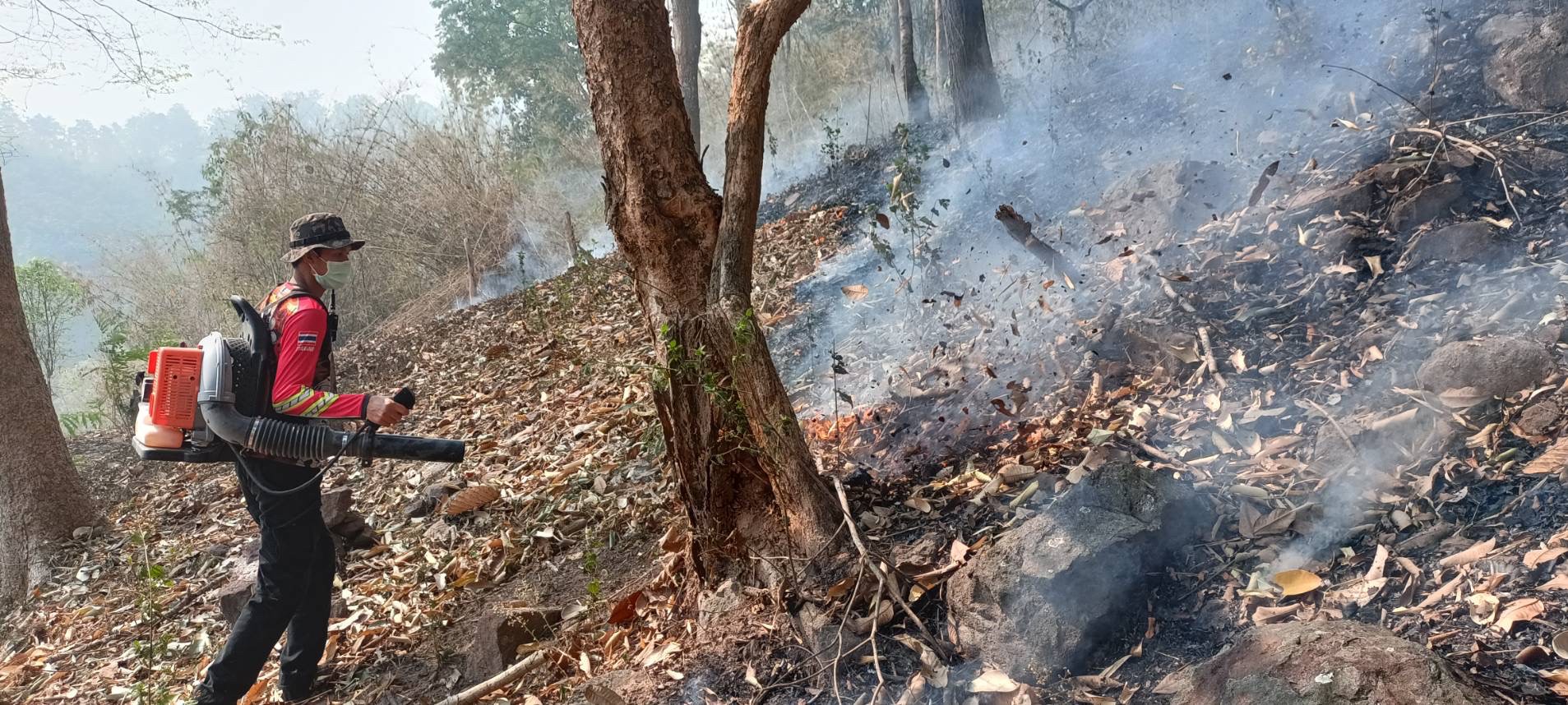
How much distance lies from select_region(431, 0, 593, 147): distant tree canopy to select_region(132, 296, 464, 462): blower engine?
505 inches

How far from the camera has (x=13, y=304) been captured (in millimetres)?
6012

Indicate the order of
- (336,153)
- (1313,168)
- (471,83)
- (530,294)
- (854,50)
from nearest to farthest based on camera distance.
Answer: (1313,168) → (530,294) → (336,153) → (854,50) → (471,83)

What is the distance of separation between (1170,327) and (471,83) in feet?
52.9

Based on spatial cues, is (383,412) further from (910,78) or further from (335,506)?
(910,78)

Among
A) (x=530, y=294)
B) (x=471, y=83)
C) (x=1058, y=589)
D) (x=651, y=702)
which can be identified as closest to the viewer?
(x=1058, y=589)

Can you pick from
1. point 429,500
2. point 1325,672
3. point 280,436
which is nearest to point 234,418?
point 280,436

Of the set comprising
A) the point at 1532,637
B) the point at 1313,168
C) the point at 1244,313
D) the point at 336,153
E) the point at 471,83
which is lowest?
the point at 1532,637

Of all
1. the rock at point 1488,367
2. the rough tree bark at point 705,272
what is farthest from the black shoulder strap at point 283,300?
the rock at point 1488,367

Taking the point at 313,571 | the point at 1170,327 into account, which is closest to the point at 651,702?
the point at 313,571

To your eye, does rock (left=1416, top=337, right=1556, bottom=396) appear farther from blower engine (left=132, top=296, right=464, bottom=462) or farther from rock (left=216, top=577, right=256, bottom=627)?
rock (left=216, top=577, right=256, bottom=627)

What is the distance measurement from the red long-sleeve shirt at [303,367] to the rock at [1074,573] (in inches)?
94.0

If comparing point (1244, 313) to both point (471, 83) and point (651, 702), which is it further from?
point (471, 83)

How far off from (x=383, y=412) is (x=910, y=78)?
7323mm

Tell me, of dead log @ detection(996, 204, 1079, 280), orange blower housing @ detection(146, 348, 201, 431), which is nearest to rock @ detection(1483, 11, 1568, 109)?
dead log @ detection(996, 204, 1079, 280)
